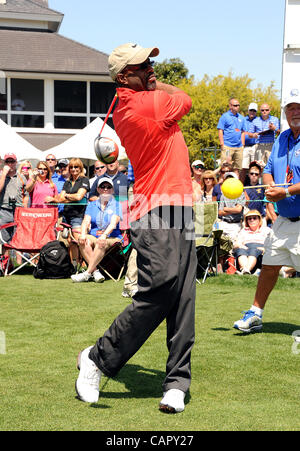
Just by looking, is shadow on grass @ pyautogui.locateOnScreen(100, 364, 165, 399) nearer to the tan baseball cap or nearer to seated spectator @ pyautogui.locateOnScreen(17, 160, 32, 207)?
the tan baseball cap

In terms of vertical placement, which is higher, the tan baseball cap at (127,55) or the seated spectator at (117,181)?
the tan baseball cap at (127,55)

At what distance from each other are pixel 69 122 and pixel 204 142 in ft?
33.2

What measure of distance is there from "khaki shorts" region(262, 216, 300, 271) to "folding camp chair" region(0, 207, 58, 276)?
19.5 ft

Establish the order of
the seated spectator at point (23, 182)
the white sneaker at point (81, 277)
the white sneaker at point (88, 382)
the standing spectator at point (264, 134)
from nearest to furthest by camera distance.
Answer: the white sneaker at point (88, 382) < the white sneaker at point (81, 277) < the seated spectator at point (23, 182) < the standing spectator at point (264, 134)

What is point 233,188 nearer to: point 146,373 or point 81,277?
point 146,373

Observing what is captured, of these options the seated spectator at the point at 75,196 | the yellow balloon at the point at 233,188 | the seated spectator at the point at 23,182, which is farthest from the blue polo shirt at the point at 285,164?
the seated spectator at the point at 23,182

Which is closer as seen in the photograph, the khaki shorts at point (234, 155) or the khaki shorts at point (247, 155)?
the khaki shorts at point (234, 155)

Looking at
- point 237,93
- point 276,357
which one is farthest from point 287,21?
point 237,93

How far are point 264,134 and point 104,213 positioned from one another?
516 cm

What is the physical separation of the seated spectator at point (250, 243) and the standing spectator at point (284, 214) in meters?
4.42

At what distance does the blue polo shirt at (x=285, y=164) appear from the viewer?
19.3 ft

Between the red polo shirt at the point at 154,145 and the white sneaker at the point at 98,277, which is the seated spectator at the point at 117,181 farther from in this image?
the red polo shirt at the point at 154,145

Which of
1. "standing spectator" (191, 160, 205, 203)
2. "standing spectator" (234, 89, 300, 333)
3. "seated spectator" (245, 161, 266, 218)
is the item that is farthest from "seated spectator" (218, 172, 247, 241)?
"standing spectator" (234, 89, 300, 333)

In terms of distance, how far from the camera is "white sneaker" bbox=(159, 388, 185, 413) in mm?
3932
